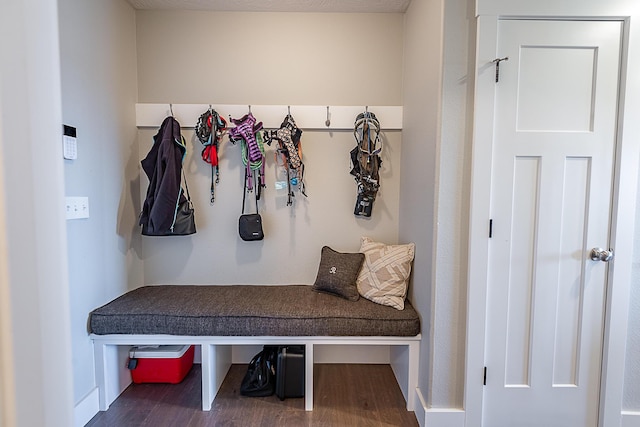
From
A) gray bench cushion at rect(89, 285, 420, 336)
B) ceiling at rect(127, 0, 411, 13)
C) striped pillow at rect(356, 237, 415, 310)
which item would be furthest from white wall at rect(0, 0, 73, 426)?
ceiling at rect(127, 0, 411, 13)

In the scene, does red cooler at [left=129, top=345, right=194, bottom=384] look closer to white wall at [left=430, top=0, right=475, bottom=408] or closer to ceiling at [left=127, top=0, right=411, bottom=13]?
white wall at [left=430, top=0, right=475, bottom=408]

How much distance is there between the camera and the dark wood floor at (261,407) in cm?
184

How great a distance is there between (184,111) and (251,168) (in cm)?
67

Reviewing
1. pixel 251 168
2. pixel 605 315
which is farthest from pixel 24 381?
pixel 605 315

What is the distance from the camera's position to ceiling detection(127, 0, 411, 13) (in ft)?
7.23

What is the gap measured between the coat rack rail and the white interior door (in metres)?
0.87

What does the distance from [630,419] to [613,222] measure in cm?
111

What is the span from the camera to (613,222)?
1.62 meters

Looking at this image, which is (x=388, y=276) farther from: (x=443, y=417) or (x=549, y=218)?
(x=549, y=218)

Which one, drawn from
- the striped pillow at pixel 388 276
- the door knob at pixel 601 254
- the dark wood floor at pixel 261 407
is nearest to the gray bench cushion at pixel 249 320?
the striped pillow at pixel 388 276

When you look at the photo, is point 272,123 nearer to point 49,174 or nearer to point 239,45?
point 239,45

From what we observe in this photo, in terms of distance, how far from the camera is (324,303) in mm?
2062

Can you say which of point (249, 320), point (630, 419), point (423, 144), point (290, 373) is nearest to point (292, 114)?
point (423, 144)

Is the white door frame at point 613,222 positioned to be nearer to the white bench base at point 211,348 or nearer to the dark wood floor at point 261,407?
the white bench base at point 211,348
